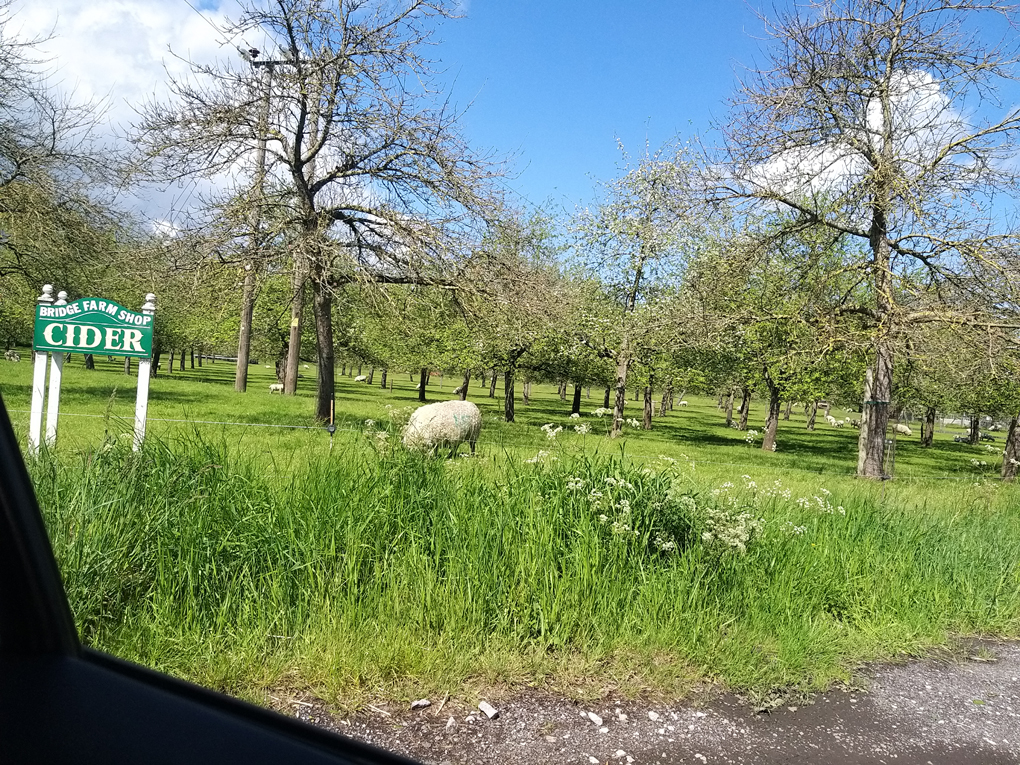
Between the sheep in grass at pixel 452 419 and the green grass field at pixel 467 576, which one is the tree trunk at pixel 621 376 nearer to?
the sheep in grass at pixel 452 419

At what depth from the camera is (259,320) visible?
3903 centimetres

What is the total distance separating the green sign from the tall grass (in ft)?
8.70

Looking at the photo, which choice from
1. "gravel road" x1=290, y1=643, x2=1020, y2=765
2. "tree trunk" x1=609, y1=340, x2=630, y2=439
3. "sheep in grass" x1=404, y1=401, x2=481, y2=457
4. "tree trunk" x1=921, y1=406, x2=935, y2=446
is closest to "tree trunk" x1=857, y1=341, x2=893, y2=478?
"sheep in grass" x1=404, y1=401, x2=481, y2=457

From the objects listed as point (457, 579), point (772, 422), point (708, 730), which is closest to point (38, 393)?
point (457, 579)

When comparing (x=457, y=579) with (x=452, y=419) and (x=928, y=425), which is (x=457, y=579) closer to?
(x=452, y=419)

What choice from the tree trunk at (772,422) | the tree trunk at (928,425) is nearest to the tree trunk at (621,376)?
the tree trunk at (772,422)

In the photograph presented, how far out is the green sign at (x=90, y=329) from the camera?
7465mm

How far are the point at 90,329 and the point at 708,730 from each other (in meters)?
7.43

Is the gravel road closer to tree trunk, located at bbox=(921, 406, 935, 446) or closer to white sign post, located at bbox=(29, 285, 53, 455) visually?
white sign post, located at bbox=(29, 285, 53, 455)

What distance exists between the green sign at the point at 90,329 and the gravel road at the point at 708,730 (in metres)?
5.72

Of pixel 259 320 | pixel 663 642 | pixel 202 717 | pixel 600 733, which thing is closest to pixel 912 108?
pixel 663 642

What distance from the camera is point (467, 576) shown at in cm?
434

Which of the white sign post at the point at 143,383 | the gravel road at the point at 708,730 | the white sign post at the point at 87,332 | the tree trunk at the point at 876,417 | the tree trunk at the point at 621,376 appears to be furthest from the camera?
the tree trunk at the point at 621,376

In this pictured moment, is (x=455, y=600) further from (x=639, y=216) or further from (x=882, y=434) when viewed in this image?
(x=639, y=216)
